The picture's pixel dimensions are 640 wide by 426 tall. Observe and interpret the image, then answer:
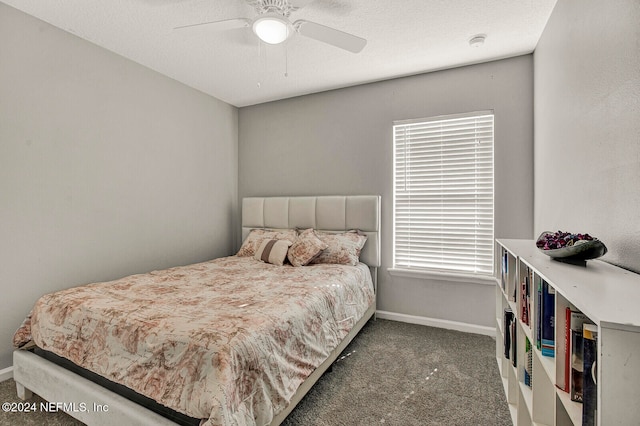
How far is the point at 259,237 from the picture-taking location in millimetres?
3609

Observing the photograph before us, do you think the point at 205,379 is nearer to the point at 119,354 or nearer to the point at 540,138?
the point at 119,354

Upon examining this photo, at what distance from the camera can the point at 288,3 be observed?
1.83 meters

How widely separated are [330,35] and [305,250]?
6.22ft

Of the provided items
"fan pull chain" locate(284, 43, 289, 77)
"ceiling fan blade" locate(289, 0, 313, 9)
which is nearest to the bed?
"ceiling fan blade" locate(289, 0, 313, 9)

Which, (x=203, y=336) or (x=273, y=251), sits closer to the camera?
(x=203, y=336)

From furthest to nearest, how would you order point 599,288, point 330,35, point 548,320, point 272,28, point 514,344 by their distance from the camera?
point 330,35, point 272,28, point 514,344, point 548,320, point 599,288

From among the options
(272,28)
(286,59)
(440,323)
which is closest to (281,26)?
(272,28)

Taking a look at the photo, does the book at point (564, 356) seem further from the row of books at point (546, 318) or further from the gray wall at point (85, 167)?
the gray wall at point (85, 167)

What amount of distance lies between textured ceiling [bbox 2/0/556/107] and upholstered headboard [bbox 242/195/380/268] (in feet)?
4.47

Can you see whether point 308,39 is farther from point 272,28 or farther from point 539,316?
point 539,316

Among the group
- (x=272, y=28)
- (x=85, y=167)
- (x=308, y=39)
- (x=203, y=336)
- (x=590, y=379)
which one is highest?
(x=308, y=39)

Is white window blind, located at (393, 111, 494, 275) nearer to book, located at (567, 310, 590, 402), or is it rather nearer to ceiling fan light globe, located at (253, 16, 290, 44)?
ceiling fan light globe, located at (253, 16, 290, 44)

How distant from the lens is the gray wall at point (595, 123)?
118 cm

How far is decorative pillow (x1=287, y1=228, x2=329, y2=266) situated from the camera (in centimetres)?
301
